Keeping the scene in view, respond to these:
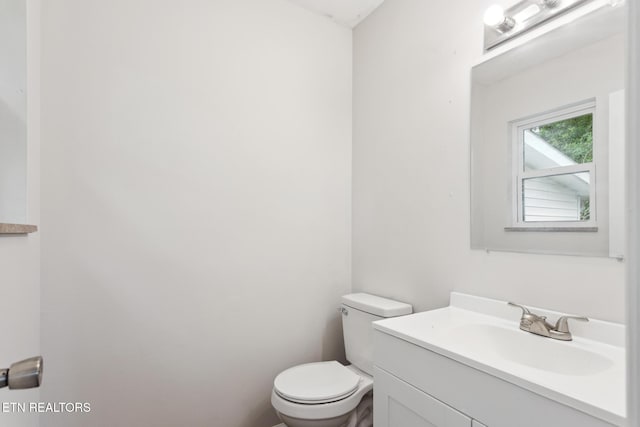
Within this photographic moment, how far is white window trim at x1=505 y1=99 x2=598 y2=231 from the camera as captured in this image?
40.8 inches

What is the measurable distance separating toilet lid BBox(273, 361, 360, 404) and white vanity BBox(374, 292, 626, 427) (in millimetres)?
267

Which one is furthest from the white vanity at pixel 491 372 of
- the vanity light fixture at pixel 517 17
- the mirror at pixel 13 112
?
the mirror at pixel 13 112

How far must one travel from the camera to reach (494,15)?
125 cm

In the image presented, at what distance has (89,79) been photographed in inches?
53.6

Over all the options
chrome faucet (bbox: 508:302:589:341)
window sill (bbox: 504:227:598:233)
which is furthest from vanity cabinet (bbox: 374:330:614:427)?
window sill (bbox: 504:227:598:233)

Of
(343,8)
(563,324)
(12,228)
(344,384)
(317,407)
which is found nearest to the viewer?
(12,228)

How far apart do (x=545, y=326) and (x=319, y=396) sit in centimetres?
92

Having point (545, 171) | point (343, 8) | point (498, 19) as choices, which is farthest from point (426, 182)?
point (343, 8)

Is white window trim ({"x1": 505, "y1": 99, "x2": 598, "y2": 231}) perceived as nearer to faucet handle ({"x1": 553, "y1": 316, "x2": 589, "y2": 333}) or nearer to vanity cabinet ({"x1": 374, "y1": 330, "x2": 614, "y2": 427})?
faucet handle ({"x1": 553, "y1": 316, "x2": 589, "y2": 333})

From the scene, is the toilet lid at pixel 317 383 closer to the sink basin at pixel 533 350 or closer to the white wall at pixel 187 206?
the white wall at pixel 187 206

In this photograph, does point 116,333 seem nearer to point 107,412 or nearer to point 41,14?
point 107,412

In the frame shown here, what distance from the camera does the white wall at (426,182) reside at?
1145 mm

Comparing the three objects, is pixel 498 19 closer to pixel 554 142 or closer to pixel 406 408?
pixel 554 142

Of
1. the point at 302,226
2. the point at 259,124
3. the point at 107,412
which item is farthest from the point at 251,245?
the point at 107,412
